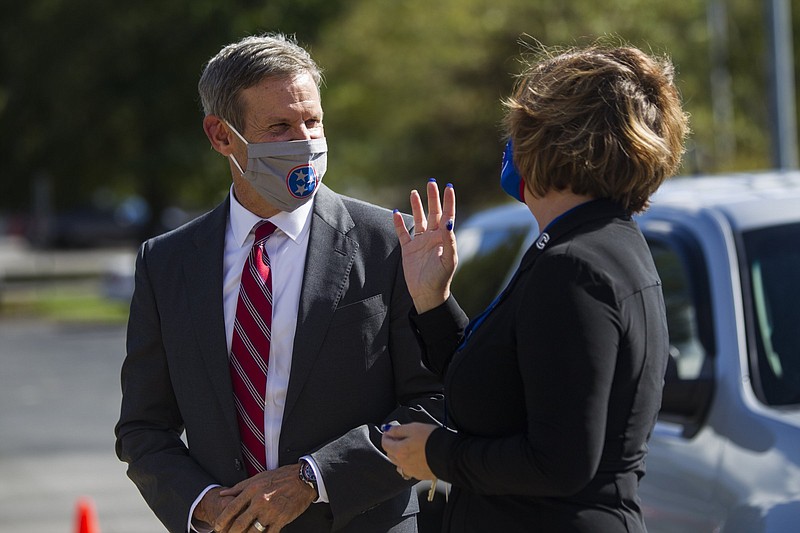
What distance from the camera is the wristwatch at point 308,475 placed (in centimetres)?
277

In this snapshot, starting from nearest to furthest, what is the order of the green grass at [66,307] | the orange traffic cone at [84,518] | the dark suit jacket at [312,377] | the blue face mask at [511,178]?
the blue face mask at [511,178] → the dark suit jacket at [312,377] → the orange traffic cone at [84,518] → the green grass at [66,307]

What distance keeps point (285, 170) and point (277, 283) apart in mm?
283

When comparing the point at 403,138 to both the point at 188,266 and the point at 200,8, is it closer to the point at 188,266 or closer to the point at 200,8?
the point at 200,8

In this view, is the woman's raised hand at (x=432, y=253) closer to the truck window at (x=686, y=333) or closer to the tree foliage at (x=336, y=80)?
the truck window at (x=686, y=333)

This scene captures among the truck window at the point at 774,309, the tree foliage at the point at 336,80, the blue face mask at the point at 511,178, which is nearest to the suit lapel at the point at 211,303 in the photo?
the blue face mask at the point at 511,178

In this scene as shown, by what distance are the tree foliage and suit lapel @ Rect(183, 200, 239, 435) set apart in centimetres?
1693

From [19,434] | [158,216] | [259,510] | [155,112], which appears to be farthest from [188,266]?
[158,216]

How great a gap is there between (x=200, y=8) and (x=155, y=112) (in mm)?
2973

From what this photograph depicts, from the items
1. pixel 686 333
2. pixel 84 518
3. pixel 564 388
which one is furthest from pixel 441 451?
pixel 84 518

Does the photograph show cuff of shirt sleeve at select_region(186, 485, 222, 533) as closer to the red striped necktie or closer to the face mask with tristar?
the red striped necktie

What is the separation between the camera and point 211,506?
2.84 meters

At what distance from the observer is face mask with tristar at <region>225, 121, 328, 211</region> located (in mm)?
2971

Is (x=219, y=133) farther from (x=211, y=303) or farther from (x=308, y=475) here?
(x=308, y=475)

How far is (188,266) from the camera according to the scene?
3031 mm
